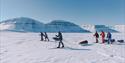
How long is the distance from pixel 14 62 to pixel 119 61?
638 cm

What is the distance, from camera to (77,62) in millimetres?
10344

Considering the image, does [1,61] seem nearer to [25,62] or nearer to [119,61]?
[25,62]

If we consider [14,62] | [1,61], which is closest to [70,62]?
[14,62]

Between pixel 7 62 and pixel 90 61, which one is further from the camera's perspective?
pixel 90 61

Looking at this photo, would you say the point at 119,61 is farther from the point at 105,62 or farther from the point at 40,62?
the point at 40,62

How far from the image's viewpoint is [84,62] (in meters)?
10.4

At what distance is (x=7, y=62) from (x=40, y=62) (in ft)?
6.23

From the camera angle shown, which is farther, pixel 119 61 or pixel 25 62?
pixel 119 61

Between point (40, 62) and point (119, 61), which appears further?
point (119, 61)

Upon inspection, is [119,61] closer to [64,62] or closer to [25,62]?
[64,62]

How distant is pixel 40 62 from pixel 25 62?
0.86 meters

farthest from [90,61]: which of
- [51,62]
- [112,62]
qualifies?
[51,62]

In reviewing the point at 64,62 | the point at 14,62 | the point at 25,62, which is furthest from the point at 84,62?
the point at 14,62

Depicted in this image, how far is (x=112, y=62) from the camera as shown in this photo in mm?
10453
